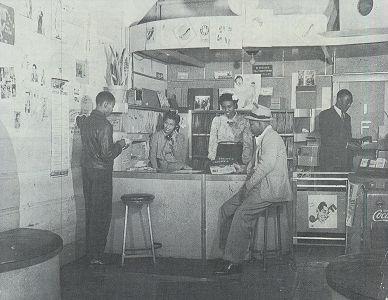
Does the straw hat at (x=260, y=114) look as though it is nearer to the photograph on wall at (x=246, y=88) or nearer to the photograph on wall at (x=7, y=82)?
the photograph on wall at (x=7, y=82)

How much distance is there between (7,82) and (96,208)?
1322 millimetres

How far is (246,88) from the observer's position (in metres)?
7.07

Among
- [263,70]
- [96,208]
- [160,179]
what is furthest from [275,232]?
[263,70]

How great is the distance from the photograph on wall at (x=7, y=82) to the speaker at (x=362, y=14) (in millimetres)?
2771

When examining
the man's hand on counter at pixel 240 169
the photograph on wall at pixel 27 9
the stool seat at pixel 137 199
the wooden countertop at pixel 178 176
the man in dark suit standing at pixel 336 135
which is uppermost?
the photograph on wall at pixel 27 9

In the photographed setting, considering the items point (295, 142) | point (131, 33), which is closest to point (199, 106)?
point (295, 142)

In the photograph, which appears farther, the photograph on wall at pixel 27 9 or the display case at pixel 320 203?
the display case at pixel 320 203

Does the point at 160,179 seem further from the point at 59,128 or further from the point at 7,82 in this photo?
the point at 7,82

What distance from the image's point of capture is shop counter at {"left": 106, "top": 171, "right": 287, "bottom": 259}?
4.15 meters

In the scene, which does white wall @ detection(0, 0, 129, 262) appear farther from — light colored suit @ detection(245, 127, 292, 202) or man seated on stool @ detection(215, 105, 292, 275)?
light colored suit @ detection(245, 127, 292, 202)

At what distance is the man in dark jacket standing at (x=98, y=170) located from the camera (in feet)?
12.9

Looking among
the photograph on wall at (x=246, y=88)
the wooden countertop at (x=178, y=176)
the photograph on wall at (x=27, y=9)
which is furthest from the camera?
the photograph on wall at (x=246, y=88)

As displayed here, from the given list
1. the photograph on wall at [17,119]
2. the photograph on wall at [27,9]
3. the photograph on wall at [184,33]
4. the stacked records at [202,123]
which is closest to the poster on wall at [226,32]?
the photograph on wall at [184,33]

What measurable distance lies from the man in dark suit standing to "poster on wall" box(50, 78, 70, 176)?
3.00 m
